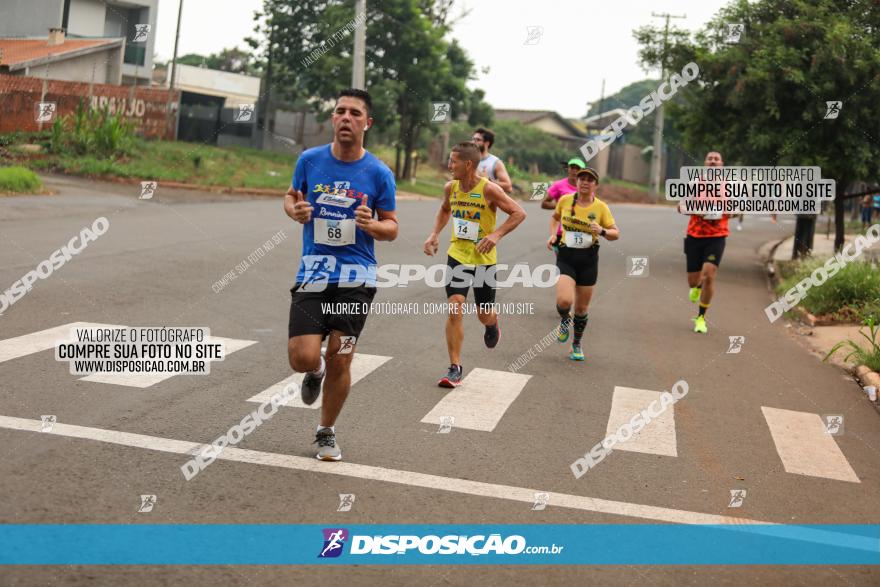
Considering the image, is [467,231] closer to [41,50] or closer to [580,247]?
[580,247]

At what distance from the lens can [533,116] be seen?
81.8 m

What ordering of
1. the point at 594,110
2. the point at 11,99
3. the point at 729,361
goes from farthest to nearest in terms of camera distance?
the point at 594,110 → the point at 11,99 → the point at 729,361

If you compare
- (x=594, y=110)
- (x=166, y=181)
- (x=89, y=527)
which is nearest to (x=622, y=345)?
(x=89, y=527)

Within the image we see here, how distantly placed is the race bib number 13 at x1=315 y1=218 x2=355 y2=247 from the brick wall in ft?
83.4

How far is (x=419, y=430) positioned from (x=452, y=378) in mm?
1659

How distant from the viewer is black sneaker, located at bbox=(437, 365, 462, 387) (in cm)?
866

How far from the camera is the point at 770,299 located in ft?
58.1

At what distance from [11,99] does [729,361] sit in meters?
24.2

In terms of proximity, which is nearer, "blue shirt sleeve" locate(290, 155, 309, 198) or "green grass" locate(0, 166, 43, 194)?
"blue shirt sleeve" locate(290, 155, 309, 198)

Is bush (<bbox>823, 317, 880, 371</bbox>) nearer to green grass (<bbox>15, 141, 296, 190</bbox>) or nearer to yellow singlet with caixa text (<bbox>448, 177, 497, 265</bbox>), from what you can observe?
yellow singlet with caixa text (<bbox>448, 177, 497, 265</bbox>)

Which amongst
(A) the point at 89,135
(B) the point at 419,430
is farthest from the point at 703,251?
(A) the point at 89,135

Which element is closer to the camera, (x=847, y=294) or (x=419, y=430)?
(x=419, y=430)

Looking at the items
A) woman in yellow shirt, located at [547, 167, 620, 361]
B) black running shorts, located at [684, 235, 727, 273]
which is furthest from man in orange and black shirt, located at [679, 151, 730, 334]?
woman in yellow shirt, located at [547, 167, 620, 361]

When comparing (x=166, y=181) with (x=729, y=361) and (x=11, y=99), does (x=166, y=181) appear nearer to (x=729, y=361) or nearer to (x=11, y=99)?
(x=11, y=99)
